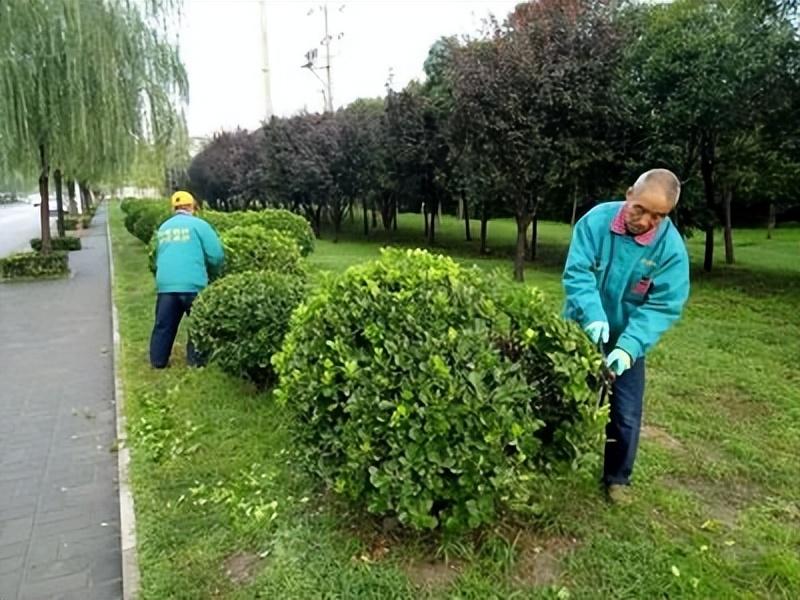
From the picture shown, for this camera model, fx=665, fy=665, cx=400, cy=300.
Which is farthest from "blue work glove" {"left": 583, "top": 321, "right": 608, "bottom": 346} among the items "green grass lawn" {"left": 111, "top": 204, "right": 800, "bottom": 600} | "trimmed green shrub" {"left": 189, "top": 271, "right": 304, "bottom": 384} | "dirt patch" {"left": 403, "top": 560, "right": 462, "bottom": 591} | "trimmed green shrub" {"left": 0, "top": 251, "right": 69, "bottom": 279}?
"trimmed green shrub" {"left": 0, "top": 251, "right": 69, "bottom": 279}

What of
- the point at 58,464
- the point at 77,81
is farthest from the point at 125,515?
the point at 77,81

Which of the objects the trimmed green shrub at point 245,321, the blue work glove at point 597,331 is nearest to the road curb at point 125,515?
the trimmed green shrub at point 245,321

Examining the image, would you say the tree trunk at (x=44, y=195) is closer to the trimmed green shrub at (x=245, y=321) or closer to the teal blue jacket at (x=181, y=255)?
the teal blue jacket at (x=181, y=255)

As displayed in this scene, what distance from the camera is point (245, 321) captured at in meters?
4.62

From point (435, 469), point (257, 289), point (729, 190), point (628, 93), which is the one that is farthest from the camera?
point (729, 190)

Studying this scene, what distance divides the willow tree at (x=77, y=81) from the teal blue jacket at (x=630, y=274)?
449 inches

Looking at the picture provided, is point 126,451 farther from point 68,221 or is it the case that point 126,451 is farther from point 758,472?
point 68,221

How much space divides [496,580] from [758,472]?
1.78m

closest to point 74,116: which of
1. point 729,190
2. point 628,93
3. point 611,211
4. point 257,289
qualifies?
point 257,289

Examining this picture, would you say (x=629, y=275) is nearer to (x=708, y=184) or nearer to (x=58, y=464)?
(x=58, y=464)

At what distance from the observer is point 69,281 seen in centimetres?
1300

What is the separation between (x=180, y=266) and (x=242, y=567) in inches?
133

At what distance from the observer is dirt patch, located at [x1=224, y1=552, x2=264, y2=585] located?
8.76ft

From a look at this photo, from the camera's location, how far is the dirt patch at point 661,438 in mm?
3818
